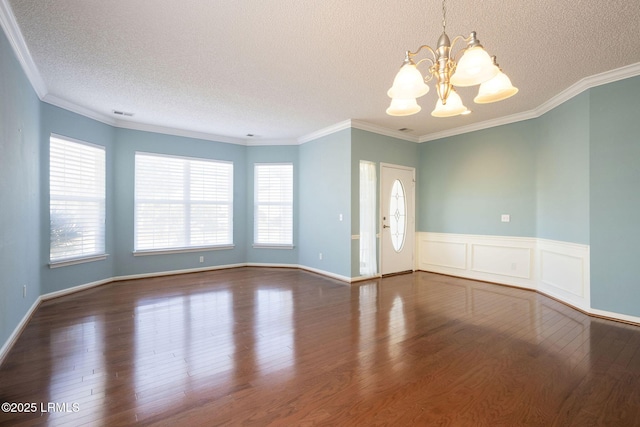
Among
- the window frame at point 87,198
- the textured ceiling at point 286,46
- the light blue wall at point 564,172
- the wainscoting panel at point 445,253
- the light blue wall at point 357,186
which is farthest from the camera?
the wainscoting panel at point 445,253

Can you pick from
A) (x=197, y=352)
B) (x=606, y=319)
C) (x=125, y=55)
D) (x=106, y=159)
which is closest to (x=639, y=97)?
(x=606, y=319)

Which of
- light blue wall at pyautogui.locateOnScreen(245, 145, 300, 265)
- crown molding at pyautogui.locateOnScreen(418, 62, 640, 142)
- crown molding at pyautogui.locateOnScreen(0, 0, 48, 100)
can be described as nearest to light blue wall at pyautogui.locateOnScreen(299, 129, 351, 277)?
light blue wall at pyautogui.locateOnScreen(245, 145, 300, 265)

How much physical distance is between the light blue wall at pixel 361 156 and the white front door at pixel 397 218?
0.65ft

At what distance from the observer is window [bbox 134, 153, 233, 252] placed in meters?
5.60

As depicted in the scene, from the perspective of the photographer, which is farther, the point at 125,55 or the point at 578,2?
the point at 125,55

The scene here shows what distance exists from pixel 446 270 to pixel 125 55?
6.00 metres

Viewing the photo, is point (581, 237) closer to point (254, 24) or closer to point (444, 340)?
point (444, 340)

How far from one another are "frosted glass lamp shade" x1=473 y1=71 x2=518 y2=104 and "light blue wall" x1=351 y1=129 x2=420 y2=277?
3381 mm

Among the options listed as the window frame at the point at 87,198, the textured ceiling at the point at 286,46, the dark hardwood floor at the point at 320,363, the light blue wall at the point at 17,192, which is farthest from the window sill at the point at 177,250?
the textured ceiling at the point at 286,46

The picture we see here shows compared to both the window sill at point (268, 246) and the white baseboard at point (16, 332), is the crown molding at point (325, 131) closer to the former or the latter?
the window sill at point (268, 246)

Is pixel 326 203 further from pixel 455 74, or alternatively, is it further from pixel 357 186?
pixel 455 74

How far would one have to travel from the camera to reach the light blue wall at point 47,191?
412 centimetres

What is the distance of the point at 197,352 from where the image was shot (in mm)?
2691

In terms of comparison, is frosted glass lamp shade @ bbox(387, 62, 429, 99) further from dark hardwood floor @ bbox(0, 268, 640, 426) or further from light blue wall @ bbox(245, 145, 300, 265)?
light blue wall @ bbox(245, 145, 300, 265)
